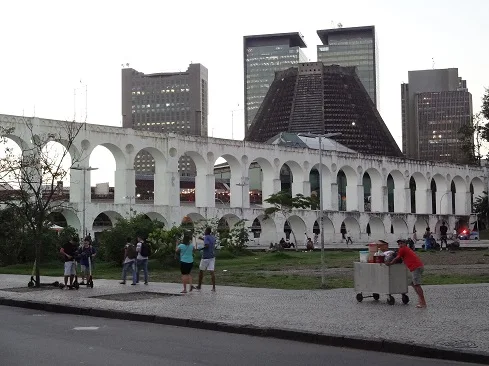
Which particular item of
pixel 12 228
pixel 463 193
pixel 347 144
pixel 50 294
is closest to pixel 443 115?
pixel 347 144

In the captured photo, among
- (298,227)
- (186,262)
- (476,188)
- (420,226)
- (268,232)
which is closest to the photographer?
(186,262)

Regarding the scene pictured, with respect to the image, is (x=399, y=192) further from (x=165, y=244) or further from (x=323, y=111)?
(x=323, y=111)

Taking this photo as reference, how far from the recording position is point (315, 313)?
12664 mm

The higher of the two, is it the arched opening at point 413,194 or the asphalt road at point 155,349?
the arched opening at point 413,194

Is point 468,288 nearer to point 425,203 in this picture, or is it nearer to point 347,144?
point 425,203

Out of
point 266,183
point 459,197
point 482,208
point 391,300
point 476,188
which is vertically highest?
point 476,188

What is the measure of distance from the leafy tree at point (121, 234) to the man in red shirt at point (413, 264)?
1797cm

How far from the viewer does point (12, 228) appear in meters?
34.4

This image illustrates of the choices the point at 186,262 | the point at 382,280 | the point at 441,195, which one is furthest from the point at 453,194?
the point at 382,280

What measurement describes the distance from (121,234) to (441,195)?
60.3m

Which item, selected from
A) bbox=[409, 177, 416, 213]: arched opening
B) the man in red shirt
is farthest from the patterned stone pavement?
bbox=[409, 177, 416, 213]: arched opening

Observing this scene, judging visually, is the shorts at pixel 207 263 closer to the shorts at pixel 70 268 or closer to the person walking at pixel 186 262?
the person walking at pixel 186 262

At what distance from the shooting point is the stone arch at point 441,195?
84.4 metres

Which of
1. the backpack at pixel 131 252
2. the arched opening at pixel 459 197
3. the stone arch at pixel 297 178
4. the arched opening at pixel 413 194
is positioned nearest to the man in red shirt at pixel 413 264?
the backpack at pixel 131 252
